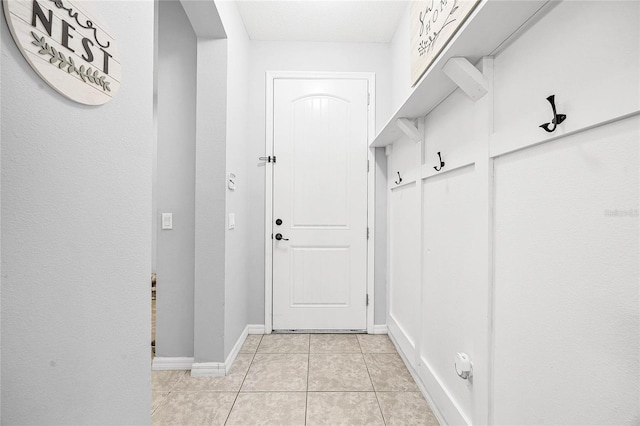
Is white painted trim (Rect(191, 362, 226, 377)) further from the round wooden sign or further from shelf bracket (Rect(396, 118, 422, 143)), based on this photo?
shelf bracket (Rect(396, 118, 422, 143))

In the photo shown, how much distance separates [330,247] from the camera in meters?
2.57

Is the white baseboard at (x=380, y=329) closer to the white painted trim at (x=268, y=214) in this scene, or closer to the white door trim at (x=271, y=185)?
the white door trim at (x=271, y=185)

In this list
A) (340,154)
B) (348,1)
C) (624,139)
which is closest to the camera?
(624,139)

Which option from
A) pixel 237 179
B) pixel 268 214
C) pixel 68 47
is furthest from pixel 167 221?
pixel 68 47

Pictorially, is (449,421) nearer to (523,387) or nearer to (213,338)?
(523,387)

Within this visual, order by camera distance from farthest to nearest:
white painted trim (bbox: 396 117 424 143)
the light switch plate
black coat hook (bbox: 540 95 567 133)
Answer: the light switch plate → white painted trim (bbox: 396 117 424 143) → black coat hook (bbox: 540 95 567 133)

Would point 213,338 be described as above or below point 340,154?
below

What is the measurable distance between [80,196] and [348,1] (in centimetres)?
223

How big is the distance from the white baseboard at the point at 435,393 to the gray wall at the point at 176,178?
152 cm

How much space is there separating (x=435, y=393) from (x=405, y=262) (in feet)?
2.72

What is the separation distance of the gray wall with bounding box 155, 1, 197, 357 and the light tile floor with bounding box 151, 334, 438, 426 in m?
0.35

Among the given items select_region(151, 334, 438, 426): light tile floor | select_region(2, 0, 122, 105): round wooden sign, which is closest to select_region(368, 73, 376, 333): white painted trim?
select_region(151, 334, 438, 426): light tile floor

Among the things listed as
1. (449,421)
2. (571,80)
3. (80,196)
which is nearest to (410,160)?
(571,80)

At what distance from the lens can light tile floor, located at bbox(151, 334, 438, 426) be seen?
1485mm
